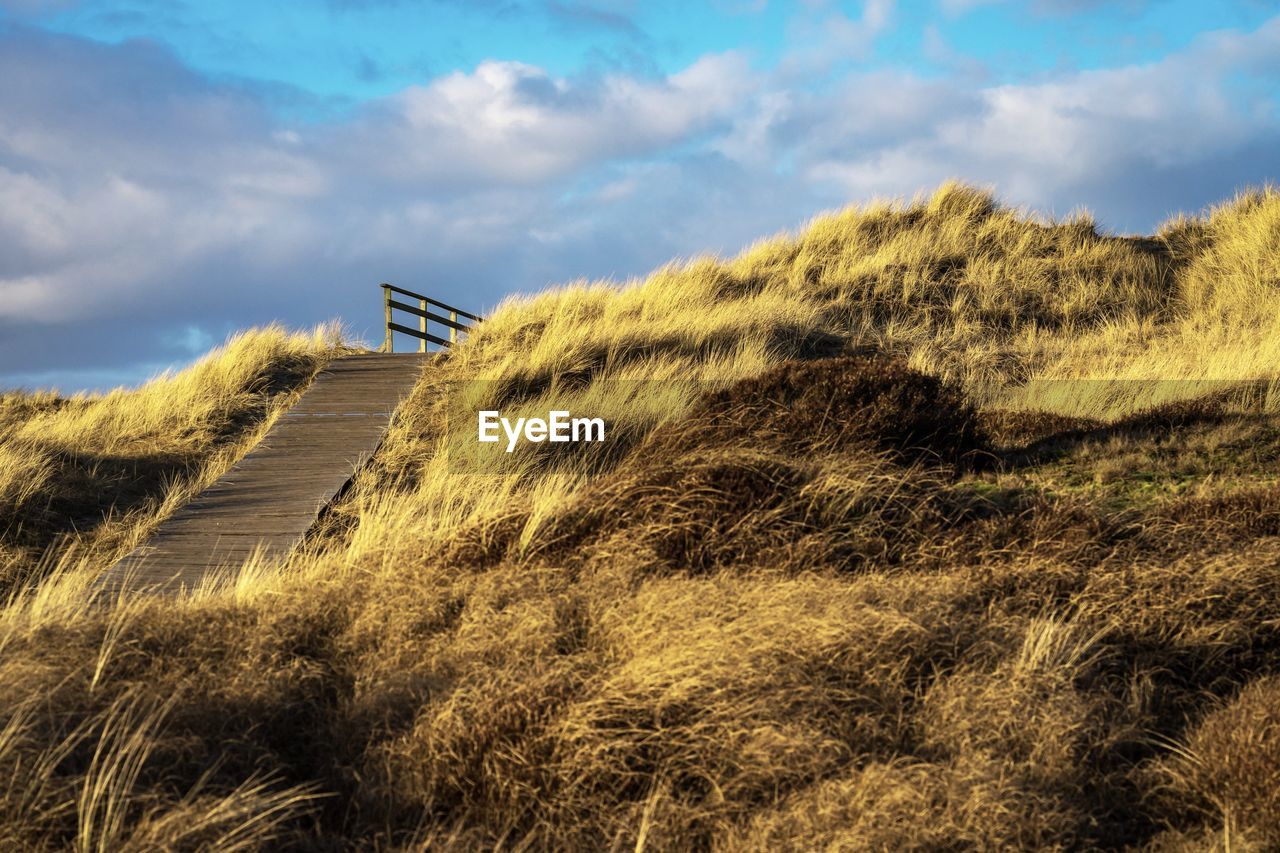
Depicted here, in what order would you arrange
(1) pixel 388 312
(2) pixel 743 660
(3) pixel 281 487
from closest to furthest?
(2) pixel 743 660 < (3) pixel 281 487 < (1) pixel 388 312

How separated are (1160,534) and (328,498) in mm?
8396

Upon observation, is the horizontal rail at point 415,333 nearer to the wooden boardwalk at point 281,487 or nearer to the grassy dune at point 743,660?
the wooden boardwalk at point 281,487

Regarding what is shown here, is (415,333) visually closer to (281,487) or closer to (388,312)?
(388,312)

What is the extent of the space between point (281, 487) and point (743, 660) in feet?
29.6

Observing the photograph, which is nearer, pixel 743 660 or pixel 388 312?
pixel 743 660

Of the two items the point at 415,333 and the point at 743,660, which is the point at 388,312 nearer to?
the point at 415,333

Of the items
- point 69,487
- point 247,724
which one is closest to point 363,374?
point 69,487

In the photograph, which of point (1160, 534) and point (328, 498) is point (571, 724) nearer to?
point (1160, 534)

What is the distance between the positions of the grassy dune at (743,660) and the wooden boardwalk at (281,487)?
3.90 ft

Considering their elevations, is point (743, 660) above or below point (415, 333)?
below

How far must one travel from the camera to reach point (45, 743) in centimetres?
479

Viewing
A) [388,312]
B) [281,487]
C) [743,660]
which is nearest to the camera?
[743,660]

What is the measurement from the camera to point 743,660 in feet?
16.9

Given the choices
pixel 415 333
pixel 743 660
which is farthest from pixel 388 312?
pixel 743 660
